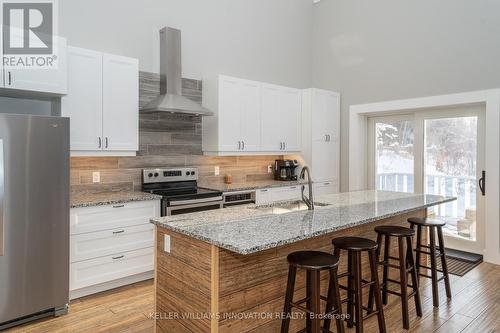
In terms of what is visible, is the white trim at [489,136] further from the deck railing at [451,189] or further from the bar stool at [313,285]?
the bar stool at [313,285]

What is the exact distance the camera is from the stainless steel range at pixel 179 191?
12.2 ft

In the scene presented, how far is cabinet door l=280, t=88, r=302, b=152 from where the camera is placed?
17.4ft

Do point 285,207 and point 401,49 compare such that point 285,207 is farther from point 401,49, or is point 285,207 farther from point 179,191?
point 401,49

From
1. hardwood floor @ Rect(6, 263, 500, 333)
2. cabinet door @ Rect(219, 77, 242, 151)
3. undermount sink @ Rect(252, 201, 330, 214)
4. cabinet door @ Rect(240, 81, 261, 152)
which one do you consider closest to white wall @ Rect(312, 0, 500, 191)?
cabinet door @ Rect(240, 81, 261, 152)

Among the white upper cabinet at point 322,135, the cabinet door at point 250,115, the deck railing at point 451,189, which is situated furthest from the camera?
the white upper cabinet at point 322,135

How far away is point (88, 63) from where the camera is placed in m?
3.49

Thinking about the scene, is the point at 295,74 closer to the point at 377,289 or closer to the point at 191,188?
the point at 191,188

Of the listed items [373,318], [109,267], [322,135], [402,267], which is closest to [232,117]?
[322,135]

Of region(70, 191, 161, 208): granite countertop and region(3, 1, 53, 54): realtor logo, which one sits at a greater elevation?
region(3, 1, 53, 54): realtor logo

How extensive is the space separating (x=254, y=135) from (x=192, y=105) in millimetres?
1135

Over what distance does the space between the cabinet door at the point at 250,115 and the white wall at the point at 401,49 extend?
5.51 feet

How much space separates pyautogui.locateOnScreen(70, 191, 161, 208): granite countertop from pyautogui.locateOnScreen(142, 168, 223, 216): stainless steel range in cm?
17

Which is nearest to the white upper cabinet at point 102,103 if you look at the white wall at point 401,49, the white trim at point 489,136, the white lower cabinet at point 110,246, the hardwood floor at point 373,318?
the white lower cabinet at point 110,246

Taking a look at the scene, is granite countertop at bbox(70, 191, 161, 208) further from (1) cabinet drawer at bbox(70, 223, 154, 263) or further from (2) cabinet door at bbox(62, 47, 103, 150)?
(2) cabinet door at bbox(62, 47, 103, 150)
